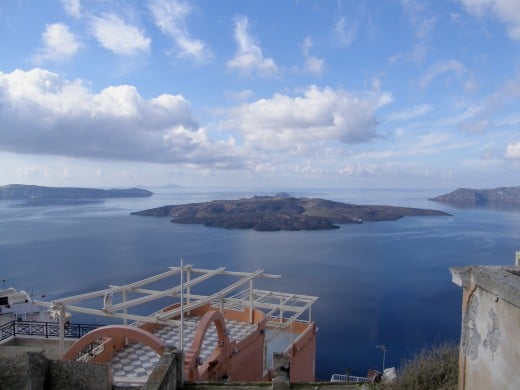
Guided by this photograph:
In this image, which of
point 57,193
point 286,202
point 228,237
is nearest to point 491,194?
point 286,202

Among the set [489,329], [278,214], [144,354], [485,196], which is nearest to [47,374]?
[144,354]

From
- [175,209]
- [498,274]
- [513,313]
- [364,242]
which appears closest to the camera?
[513,313]

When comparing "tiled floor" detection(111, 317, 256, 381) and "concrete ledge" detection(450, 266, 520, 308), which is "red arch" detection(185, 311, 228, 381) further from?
"concrete ledge" detection(450, 266, 520, 308)

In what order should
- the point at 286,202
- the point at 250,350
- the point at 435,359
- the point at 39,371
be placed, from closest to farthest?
1. the point at 39,371
2. the point at 435,359
3. the point at 250,350
4. the point at 286,202

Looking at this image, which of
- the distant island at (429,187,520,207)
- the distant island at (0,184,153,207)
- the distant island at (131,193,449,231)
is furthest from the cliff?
the distant island at (429,187,520,207)

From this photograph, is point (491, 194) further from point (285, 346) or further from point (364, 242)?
point (285, 346)

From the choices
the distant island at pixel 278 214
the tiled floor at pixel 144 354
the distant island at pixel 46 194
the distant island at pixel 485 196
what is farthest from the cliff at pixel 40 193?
the tiled floor at pixel 144 354

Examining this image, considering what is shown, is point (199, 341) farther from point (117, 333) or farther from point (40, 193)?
point (40, 193)

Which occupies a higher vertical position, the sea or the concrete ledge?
the concrete ledge
